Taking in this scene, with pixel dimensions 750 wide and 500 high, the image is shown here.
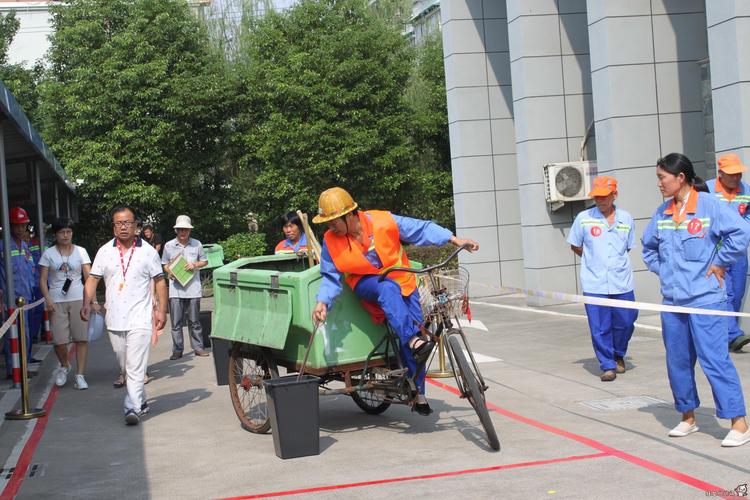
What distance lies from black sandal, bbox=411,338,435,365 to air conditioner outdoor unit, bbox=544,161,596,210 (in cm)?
1148

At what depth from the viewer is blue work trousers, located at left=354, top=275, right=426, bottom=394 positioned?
294 inches

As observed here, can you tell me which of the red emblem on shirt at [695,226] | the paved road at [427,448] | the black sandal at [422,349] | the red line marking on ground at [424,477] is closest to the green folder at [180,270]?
the paved road at [427,448]

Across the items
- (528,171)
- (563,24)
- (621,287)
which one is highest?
(563,24)

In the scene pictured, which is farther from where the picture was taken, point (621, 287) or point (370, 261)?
point (621, 287)

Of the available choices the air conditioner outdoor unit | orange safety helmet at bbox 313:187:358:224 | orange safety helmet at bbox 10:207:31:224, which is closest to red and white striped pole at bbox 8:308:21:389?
orange safety helmet at bbox 10:207:31:224

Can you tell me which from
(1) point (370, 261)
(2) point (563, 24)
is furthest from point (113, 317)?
(2) point (563, 24)

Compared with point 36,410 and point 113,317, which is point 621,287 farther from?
point 36,410

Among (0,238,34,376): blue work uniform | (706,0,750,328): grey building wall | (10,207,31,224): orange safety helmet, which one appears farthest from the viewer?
(10,207,31,224): orange safety helmet

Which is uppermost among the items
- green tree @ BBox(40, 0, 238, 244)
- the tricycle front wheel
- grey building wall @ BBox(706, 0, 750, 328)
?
green tree @ BBox(40, 0, 238, 244)

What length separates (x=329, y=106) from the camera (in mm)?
32094

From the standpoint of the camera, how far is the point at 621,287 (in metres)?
10.4

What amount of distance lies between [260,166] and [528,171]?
17292mm

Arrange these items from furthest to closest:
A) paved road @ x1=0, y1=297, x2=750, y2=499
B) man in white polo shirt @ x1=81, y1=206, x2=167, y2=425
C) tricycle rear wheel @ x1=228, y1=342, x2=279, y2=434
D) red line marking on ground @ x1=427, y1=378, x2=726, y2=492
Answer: man in white polo shirt @ x1=81, y1=206, x2=167, y2=425 → tricycle rear wheel @ x1=228, y1=342, x2=279, y2=434 → paved road @ x1=0, y1=297, x2=750, y2=499 → red line marking on ground @ x1=427, y1=378, x2=726, y2=492

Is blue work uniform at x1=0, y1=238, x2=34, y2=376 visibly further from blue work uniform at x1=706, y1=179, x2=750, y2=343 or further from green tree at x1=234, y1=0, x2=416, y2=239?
green tree at x1=234, y1=0, x2=416, y2=239
